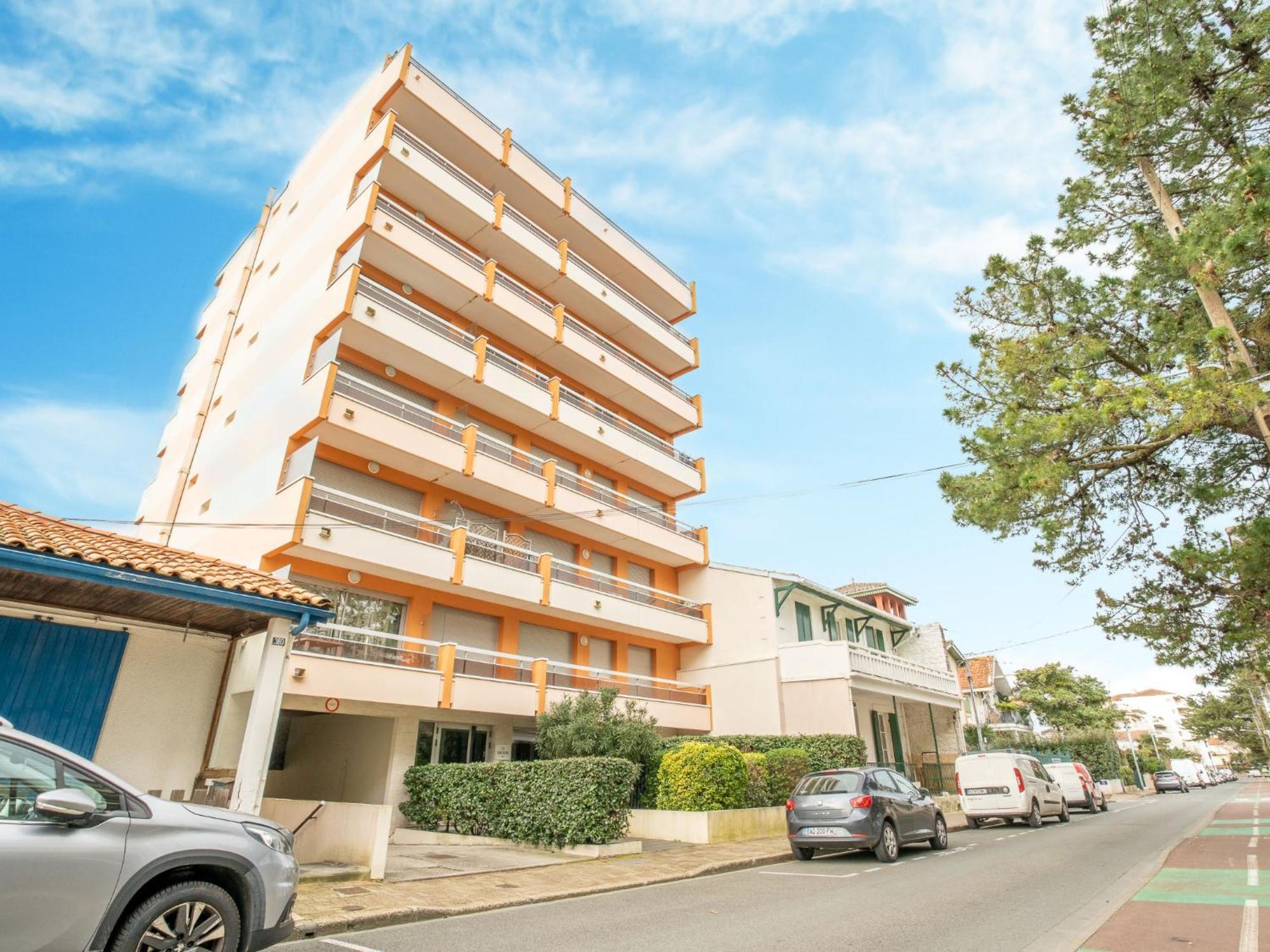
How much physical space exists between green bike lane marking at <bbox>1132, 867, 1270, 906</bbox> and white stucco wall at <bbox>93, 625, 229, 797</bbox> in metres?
12.3

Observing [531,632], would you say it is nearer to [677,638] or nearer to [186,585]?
[677,638]

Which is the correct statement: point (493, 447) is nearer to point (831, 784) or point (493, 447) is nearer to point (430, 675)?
point (430, 675)

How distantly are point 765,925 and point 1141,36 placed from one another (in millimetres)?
15007

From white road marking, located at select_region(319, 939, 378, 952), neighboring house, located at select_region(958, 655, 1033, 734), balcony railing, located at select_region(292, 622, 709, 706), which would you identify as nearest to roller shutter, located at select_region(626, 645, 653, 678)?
balcony railing, located at select_region(292, 622, 709, 706)

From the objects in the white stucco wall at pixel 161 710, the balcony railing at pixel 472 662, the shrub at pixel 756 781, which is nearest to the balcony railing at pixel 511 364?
the balcony railing at pixel 472 662

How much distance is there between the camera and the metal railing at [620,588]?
2200 cm

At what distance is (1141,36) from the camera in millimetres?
11938

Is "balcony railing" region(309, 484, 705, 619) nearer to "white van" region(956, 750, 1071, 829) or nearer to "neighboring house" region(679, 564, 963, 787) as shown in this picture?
"neighboring house" region(679, 564, 963, 787)

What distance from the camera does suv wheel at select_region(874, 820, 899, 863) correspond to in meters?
11.6

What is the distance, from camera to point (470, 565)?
18391 mm

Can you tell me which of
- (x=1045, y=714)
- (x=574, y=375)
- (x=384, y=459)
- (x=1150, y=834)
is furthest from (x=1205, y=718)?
(x=384, y=459)

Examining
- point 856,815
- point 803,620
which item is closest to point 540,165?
point 803,620

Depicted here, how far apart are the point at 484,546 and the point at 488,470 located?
218cm

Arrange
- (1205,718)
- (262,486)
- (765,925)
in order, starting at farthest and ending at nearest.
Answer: (1205,718) → (262,486) → (765,925)
